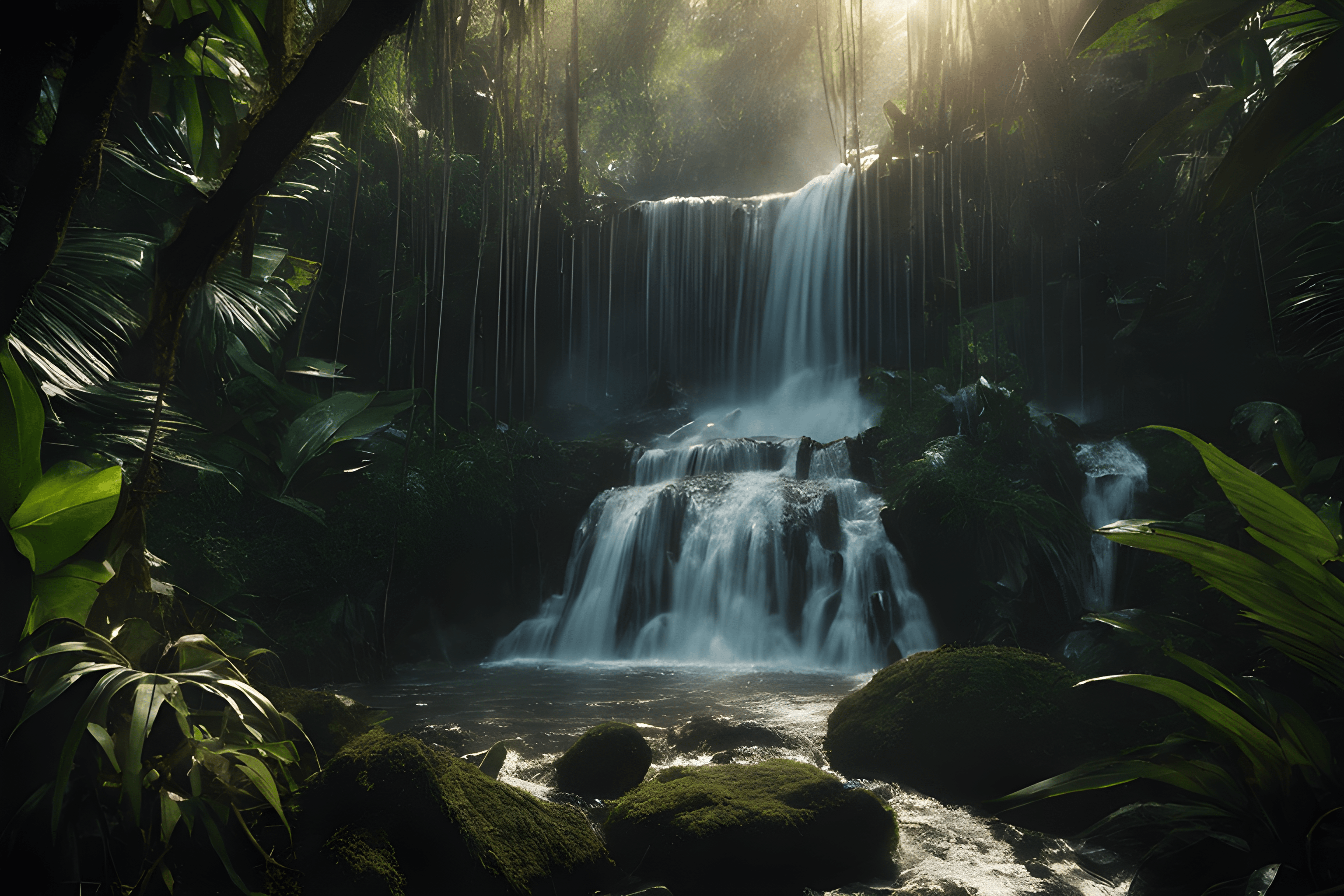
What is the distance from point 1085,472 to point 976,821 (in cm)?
873

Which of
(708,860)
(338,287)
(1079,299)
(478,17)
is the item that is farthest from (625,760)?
(1079,299)

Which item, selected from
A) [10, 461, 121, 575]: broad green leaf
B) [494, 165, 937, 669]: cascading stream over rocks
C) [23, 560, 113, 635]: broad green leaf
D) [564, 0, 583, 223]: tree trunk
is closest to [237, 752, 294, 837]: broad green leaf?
[23, 560, 113, 635]: broad green leaf

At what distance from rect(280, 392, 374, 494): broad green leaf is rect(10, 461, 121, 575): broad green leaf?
605cm

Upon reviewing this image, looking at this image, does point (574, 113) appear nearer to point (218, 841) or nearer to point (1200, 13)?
point (1200, 13)

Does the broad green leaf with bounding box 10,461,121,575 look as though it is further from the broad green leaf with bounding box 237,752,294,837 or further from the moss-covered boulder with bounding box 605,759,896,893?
the moss-covered boulder with bounding box 605,759,896,893

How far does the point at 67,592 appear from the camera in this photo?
203 centimetres

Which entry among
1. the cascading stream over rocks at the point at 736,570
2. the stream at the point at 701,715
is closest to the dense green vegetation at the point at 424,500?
the stream at the point at 701,715

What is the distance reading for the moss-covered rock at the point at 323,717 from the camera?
3576 millimetres

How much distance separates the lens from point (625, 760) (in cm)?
432

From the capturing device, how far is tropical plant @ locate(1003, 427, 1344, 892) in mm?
1755

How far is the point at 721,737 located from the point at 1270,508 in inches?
157

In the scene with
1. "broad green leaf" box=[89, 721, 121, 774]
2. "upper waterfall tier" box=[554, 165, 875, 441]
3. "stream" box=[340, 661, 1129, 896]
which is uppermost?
"upper waterfall tier" box=[554, 165, 875, 441]

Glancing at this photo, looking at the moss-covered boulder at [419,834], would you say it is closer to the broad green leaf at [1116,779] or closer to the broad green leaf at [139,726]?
the broad green leaf at [139,726]

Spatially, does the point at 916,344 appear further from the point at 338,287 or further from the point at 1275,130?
the point at 1275,130
